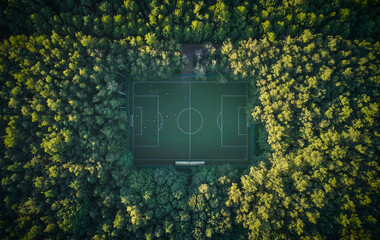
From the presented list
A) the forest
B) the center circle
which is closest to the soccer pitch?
the center circle

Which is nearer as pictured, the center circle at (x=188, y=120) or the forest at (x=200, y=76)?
the forest at (x=200, y=76)

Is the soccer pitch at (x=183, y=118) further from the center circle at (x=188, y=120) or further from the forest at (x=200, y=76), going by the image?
the forest at (x=200, y=76)

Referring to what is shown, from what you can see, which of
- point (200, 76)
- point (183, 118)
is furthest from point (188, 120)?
point (200, 76)

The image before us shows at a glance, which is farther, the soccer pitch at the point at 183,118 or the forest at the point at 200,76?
the soccer pitch at the point at 183,118

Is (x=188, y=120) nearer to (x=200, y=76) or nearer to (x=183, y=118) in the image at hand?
(x=183, y=118)

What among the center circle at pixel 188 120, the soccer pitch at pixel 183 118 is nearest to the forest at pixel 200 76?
the soccer pitch at pixel 183 118
